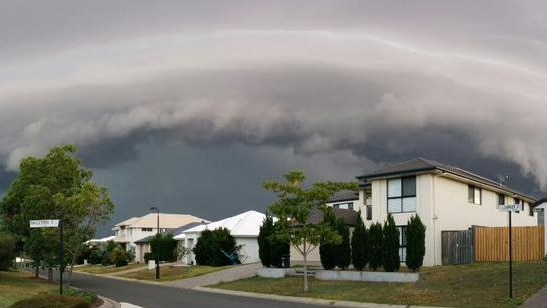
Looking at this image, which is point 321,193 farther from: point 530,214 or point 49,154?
point 530,214

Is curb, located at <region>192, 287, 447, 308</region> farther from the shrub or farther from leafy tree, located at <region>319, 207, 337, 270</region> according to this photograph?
the shrub

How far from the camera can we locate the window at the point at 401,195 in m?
41.1

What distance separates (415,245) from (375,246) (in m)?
2.74

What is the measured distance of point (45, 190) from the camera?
128ft

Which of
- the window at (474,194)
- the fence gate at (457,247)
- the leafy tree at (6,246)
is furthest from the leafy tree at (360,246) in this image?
the leafy tree at (6,246)

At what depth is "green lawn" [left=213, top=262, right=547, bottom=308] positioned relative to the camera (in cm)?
2606

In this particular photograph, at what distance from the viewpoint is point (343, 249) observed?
40.5 m

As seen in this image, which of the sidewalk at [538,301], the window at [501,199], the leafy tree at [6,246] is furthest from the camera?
the window at [501,199]

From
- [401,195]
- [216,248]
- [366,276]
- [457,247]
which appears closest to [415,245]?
[366,276]

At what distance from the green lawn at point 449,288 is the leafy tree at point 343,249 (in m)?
3.08

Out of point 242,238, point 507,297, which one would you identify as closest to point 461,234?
point 507,297

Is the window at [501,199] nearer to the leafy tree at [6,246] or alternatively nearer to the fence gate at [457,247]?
the fence gate at [457,247]

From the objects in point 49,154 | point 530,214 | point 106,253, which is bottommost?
point 106,253

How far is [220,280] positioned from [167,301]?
56.2ft
